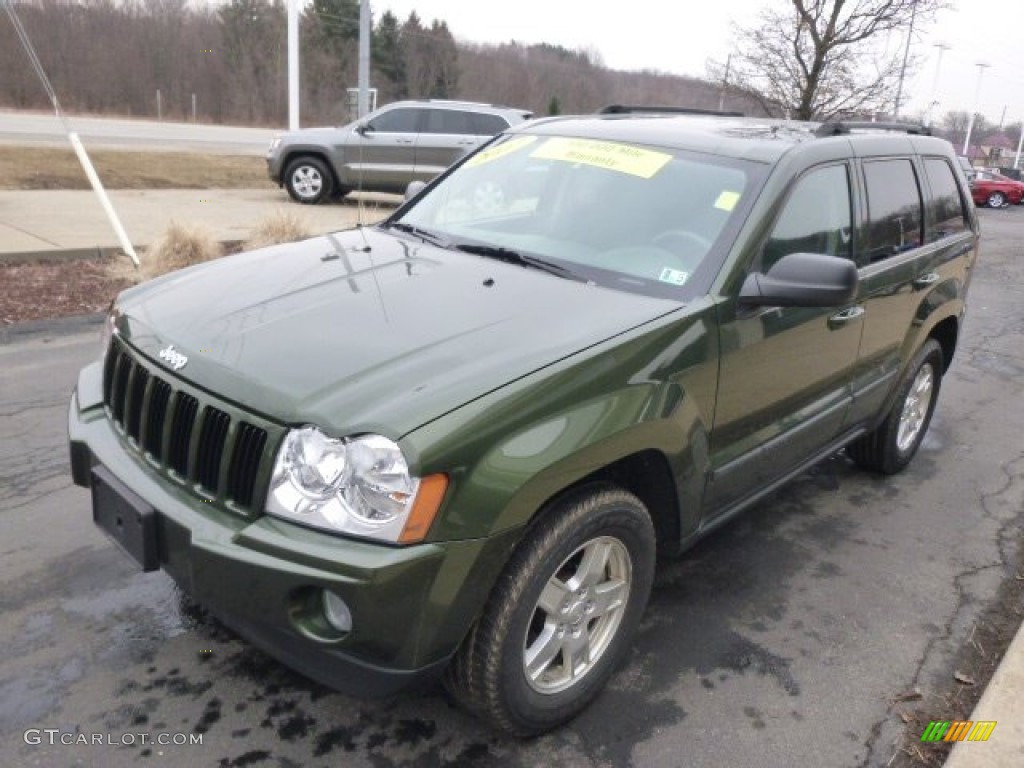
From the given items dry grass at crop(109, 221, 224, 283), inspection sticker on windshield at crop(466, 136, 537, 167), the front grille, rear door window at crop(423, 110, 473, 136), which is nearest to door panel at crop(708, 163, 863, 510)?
inspection sticker on windshield at crop(466, 136, 537, 167)

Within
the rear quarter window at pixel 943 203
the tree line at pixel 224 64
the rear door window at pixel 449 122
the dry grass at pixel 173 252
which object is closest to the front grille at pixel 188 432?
the rear quarter window at pixel 943 203

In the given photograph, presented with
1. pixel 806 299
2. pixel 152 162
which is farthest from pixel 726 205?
pixel 152 162

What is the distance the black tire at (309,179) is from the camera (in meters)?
13.9

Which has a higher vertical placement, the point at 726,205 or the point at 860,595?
the point at 726,205

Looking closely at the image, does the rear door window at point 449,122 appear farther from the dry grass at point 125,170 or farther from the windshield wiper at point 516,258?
the windshield wiper at point 516,258

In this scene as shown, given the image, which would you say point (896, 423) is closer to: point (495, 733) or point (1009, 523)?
point (1009, 523)

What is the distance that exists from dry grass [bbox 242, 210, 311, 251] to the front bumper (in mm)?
7401

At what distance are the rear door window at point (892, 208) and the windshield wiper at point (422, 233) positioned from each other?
1.89 metres

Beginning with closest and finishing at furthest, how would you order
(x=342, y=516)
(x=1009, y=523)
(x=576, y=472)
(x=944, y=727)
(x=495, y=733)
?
(x=342, y=516) < (x=576, y=472) < (x=495, y=733) < (x=944, y=727) < (x=1009, y=523)

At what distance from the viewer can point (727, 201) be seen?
9.99 feet

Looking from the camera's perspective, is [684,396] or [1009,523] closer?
[684,396]

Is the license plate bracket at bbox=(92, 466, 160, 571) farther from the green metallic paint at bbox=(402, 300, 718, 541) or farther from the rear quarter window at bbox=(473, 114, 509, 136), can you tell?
the rear quarter window at bbox=(473, 114, 509, 136)

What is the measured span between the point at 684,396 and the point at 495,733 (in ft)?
3.93

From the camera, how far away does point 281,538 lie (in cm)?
204
